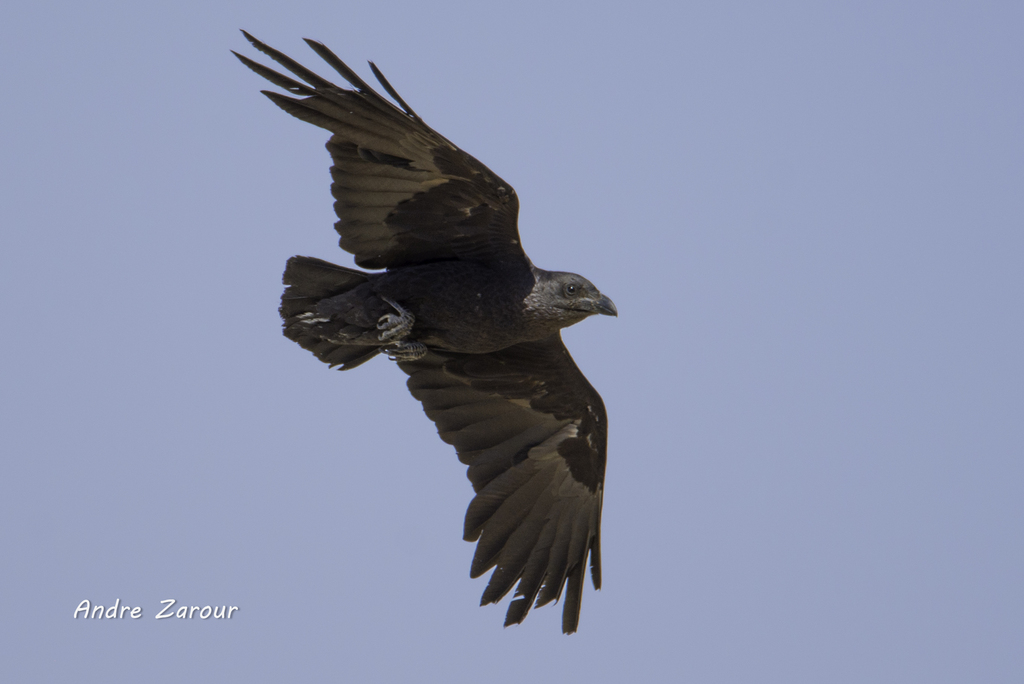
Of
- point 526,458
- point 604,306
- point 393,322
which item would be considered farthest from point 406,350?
point 526,458

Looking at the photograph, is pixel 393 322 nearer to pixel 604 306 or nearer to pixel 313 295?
pixel 313 295

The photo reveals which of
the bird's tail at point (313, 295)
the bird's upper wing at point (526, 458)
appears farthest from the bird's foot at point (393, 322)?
the bird's upper wing at point (526, 458)

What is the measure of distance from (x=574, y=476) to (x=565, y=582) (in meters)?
1.10

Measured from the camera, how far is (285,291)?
328 inches

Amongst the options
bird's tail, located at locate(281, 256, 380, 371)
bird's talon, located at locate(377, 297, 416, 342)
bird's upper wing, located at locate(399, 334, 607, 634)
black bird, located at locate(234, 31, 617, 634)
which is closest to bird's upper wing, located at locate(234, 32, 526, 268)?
black bird, located at locate(234, 31, 617, 634)

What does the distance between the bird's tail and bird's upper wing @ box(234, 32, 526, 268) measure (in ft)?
1.04

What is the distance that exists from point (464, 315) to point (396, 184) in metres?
1.20

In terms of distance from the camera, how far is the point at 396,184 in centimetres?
823

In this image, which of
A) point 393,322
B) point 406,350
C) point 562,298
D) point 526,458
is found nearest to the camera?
point 393,322

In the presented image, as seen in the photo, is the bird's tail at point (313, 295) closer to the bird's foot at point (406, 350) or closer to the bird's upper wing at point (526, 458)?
the bird's foot at point (406, 350)

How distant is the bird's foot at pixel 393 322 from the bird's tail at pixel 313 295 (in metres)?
0.30

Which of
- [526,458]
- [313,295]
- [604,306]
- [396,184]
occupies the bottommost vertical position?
[526,458]

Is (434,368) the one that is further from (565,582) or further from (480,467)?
(565,582)

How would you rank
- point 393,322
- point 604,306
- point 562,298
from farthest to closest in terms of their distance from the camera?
point 604,306, point 562,298, point 393,322
